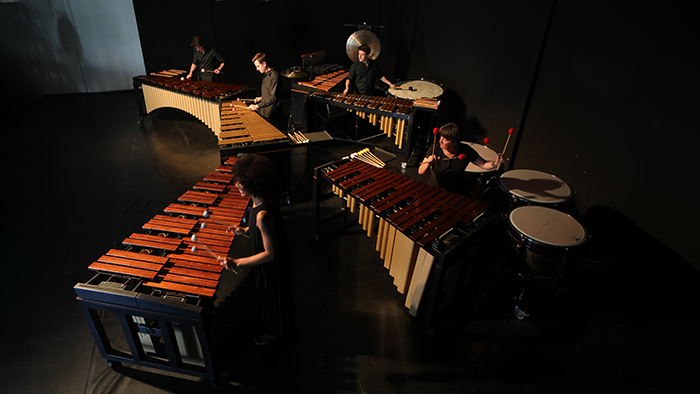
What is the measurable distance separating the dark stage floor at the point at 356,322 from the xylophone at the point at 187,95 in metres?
1.46

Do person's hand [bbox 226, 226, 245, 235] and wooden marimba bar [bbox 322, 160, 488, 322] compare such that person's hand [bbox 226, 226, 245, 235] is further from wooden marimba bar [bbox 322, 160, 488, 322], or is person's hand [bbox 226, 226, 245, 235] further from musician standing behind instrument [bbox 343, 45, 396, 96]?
musician standing behind instrument [bbox 343, 45, 396, 96]

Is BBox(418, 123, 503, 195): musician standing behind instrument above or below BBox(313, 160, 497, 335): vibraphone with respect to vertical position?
above

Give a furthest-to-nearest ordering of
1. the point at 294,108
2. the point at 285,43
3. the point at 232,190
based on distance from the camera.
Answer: the point at 285,43
the point at 294,108
the point at 232,190

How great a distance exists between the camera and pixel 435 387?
288 cm

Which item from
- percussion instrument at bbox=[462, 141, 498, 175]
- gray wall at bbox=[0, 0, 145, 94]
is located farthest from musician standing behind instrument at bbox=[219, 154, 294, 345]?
gray wall at bbox=[0, 0, 145, 94]

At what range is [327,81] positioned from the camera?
7.04 m

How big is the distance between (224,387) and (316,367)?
27.2 inches

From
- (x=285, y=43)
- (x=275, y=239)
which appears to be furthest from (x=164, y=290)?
(x=285, y=43)

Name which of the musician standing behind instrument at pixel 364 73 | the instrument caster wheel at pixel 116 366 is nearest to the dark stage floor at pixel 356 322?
the instrument caster wheel at pixel 116 366

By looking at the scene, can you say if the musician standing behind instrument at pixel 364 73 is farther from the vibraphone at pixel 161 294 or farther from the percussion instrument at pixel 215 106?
the vibraphone at pixel 161 294

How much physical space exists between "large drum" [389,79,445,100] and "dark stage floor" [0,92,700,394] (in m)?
2.50

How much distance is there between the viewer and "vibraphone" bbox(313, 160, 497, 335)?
299 centimetres

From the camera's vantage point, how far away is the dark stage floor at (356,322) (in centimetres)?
291

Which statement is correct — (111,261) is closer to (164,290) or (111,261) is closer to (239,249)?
(164,290)
